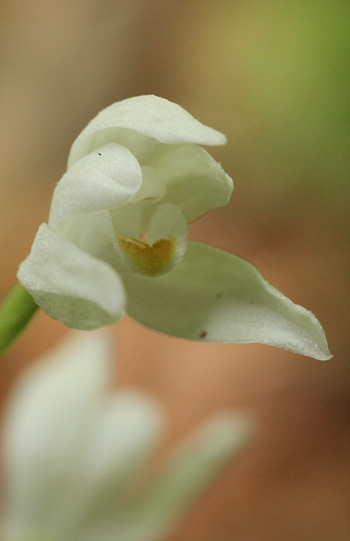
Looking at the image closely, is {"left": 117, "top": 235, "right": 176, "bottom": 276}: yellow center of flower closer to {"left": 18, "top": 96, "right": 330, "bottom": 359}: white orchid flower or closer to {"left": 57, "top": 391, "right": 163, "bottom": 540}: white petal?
{"left": 18, "top": 96, "right": 330, "bottom": 359}: white orchid flower

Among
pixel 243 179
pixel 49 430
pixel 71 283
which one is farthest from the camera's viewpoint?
Answer: pixel 243 179

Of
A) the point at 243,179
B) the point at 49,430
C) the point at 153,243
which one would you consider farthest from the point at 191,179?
the point at 243,179

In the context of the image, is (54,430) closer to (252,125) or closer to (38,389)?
(38,389)

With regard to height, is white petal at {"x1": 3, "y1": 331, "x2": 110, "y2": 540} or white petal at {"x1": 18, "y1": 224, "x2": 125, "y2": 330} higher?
white petal at {"x1": 18, "y1": 224, "x2": 125, "y2": 330}

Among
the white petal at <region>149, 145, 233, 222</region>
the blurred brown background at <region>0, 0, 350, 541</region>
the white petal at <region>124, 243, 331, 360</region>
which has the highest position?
the white petal at <region>149, 145, 233, 222</region>

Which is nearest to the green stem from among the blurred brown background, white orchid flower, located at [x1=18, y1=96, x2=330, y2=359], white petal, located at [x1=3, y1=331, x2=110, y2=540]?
white orchid flower, located at [x1=18, y1=96, x2=330, y2=359]

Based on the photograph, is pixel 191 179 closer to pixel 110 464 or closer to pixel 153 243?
pixel 153 243

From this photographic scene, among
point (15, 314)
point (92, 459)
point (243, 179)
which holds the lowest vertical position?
point (243, 179)

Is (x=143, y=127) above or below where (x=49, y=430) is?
above
